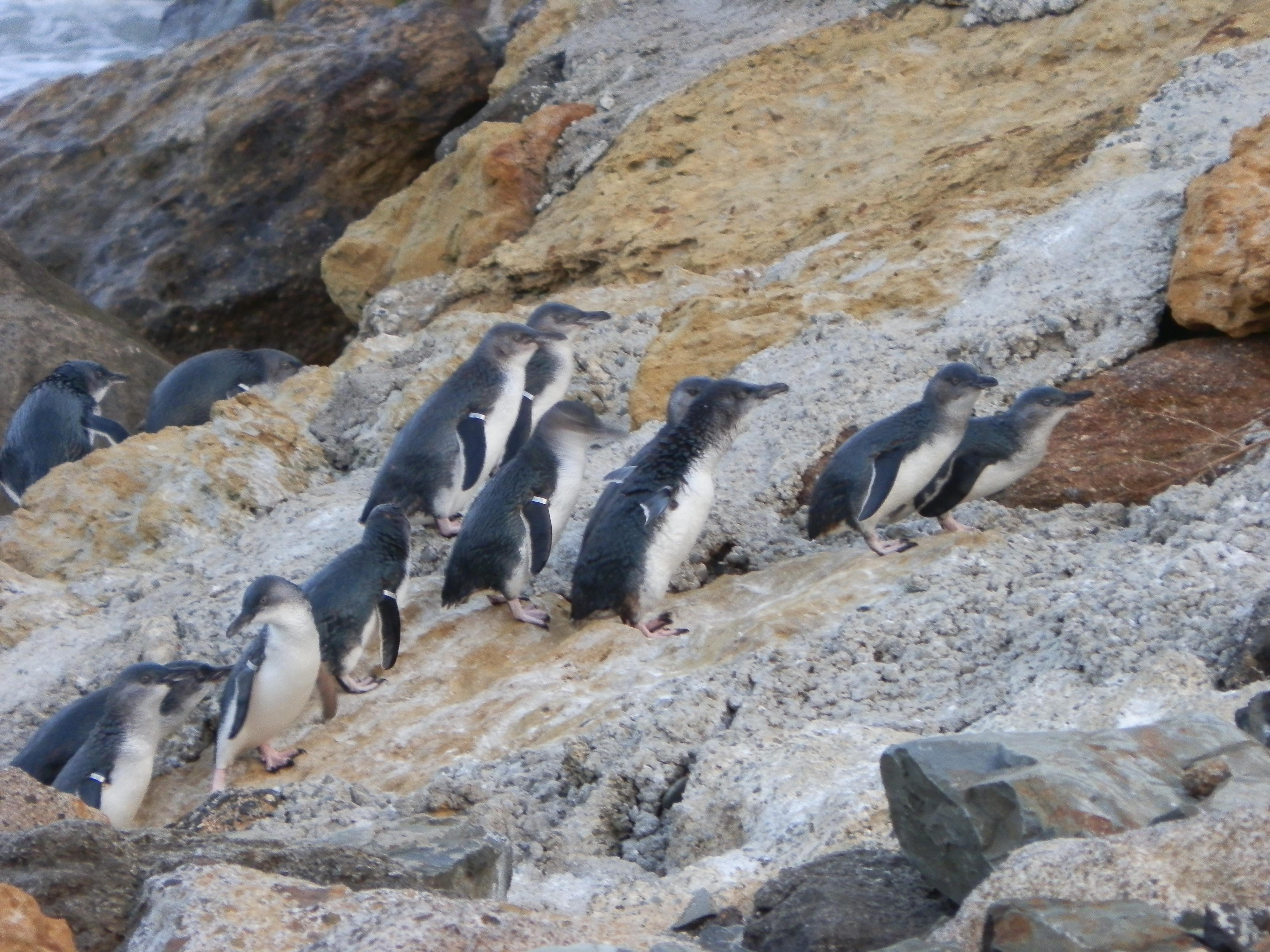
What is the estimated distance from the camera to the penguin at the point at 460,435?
5977 millimetres

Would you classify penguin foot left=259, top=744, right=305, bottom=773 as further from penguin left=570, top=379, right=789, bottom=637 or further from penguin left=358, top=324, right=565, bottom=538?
penguin left=358, top=324, right=565, bottom=538

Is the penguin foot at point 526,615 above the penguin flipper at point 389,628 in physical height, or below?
below

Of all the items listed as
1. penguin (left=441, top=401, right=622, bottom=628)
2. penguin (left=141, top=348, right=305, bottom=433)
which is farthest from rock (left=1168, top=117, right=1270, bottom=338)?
penguin (left=141, top=348, right=305, bottom=433)

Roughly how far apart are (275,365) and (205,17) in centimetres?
943

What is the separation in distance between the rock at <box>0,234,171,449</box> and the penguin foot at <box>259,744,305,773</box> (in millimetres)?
5186

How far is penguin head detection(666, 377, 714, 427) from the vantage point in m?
5.79

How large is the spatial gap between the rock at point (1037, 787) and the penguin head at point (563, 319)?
423 cm

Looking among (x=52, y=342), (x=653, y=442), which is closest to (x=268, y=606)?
(x=653, y=442)

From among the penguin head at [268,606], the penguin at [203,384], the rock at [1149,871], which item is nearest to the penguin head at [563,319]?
the penguin at [203,384]

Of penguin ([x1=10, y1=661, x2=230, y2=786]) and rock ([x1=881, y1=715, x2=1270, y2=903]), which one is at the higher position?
rock ([x1=881, y1=715, x2=1270, y2=903])

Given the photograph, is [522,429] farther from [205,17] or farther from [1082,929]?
[205,17]

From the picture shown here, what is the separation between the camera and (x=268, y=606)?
190 inches

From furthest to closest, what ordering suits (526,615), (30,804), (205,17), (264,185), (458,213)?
(205,17) → (264,185) → (458,213) → (526,615) → (30,804)

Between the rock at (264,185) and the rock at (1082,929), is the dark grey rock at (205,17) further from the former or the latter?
the rock at (1082,929)
